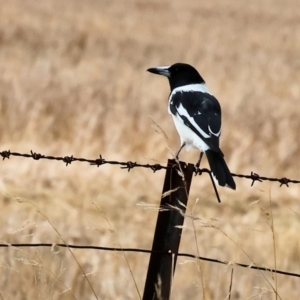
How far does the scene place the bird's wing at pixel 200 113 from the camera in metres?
3.88

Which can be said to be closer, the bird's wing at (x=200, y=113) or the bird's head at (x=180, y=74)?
the bird's wing at (x=200, y=113)

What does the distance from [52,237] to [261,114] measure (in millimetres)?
4150

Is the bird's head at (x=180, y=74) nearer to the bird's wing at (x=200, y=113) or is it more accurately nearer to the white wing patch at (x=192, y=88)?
the white wing patch at (x=192, y=88)

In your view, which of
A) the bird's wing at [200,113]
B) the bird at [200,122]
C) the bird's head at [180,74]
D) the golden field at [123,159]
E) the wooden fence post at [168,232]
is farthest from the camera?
the golden field at [123,159]

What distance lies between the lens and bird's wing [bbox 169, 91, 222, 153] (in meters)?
3.88

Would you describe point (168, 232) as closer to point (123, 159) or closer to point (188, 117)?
point (188, 117)

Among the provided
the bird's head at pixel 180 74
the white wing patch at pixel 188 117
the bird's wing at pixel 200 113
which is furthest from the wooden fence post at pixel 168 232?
the bird's head at pixel 180 74

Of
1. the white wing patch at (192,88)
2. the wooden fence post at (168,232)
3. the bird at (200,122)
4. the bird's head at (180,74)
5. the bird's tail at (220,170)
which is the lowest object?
the wooden fence post at (168,232)

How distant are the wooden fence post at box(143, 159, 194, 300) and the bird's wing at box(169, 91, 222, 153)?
93cm

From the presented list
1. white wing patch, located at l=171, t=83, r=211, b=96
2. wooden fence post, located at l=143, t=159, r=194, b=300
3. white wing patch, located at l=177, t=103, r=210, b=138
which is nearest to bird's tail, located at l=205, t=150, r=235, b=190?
white wing patch, located at l=177, t=103, r=210, b=138

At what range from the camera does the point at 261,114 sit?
888cm

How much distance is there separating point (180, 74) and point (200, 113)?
868 millimetres

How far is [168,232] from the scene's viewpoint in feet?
9.27

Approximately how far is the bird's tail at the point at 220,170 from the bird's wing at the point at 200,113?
40 mm
